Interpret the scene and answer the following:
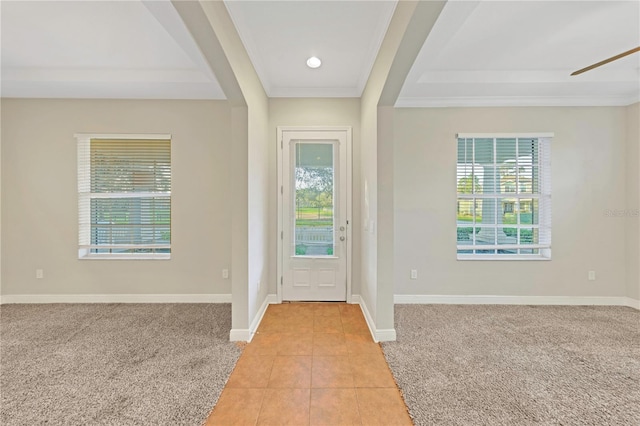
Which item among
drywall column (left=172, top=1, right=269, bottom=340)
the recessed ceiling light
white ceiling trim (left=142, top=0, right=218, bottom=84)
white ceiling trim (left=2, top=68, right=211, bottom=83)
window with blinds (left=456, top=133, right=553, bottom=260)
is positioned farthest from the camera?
window with blinds (left=456, top=133, right=553, bottom=260)

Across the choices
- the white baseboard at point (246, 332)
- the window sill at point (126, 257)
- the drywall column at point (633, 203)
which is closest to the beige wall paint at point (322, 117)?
the white baseboard at point (246, 332)

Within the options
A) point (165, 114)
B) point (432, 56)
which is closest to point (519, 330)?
point (432, 56)

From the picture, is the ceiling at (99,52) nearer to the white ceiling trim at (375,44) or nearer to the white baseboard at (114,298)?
the white ceiling trim at (375,44)

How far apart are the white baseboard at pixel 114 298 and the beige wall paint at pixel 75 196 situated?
5 cm

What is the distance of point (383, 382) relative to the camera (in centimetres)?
194

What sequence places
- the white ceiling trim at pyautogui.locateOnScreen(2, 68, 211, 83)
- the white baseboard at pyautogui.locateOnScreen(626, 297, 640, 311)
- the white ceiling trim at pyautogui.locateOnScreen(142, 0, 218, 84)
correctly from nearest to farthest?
the white ceiling trim at pyautogui.locateOnScreen(142, 0, 218, 84) → the white ceiling trim at pyautogui.locateOnScreen(2, 68, 211, 83) → the white baseboard at pyautogui.locateOnScreen(626, 297, 640, 311)

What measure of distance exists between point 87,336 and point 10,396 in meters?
0.81

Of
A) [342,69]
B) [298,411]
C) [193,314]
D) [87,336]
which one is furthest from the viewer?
[193,314]

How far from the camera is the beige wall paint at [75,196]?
337 centimetres

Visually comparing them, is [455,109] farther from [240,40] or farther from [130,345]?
[130,345]

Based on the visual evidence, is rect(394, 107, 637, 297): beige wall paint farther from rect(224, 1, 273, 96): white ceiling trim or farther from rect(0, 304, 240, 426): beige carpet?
rect(0, 304, 240, 426): beige carpet

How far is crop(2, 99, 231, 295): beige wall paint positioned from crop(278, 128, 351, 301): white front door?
77cm

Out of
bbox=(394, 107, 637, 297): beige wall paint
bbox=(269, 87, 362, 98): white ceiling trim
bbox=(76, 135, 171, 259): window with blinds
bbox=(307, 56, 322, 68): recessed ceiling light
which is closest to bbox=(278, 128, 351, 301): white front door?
bbox=(269, 87, 362, 98): white ceiling trim

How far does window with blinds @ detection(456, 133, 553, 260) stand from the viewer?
3500 mm
